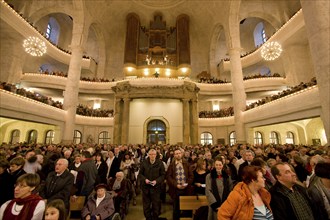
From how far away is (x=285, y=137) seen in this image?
19.7 m

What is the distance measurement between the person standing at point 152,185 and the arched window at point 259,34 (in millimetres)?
27915

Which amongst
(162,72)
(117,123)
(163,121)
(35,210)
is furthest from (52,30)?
(35,210)

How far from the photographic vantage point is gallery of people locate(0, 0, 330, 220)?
302 centimetres

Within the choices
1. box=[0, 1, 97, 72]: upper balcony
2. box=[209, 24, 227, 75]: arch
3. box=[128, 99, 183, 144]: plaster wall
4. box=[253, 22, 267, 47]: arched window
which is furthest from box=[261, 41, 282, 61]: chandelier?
box=[0, 1, 97, 72]: upper balcony

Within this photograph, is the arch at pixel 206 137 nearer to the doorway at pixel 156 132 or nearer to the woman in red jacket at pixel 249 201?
the doorway at pixel 156 132

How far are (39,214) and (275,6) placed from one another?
2790 centimetres

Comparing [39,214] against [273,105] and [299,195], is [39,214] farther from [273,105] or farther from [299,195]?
[273,105]

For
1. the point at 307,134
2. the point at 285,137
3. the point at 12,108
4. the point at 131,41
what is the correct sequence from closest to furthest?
the point at 12,108 < the point at 307,134 < the point at 285,137 < the point at 131,41

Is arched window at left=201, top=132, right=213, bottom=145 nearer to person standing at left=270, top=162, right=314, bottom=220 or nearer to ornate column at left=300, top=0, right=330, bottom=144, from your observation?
ornate column at left=300, top=0, right=330, bottom=144

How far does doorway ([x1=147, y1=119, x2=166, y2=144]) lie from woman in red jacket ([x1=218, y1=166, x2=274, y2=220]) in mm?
18435

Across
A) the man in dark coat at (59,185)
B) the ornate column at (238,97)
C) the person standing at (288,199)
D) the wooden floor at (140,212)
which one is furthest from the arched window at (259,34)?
the man in dark coat at (59,185)

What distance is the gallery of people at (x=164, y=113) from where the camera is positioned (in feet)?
9.92

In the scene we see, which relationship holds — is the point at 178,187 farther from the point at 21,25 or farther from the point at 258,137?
the point at 258,137

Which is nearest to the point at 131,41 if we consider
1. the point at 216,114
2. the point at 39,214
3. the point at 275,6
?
the point at 216,114
